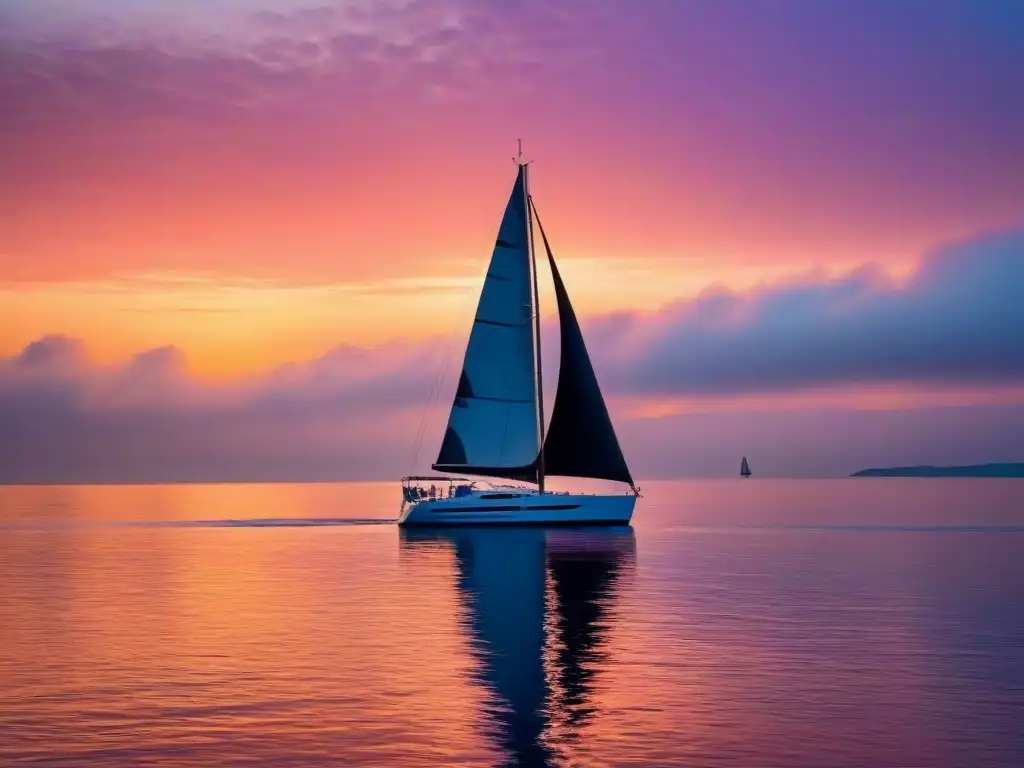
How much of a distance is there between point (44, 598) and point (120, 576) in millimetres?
9677

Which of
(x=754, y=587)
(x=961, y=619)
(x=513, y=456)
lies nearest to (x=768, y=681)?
(x=961, y=619)

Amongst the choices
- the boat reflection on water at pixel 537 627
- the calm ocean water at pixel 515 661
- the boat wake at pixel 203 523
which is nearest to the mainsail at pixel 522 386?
the boat reflection on water at pixel 537 627

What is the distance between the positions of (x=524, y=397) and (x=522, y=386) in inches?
29.7

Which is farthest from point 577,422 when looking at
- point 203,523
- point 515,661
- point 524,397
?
point 515,661

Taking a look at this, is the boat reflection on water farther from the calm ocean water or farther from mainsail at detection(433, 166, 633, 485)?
mainsail at detection(433, 166, 633, 485)

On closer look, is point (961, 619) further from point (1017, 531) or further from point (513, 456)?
point (1017, 531)

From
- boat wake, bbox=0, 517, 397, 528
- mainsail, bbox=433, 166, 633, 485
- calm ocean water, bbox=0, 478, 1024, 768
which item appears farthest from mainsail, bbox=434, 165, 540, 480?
boat wake, bbox=0, 517, 397, 528

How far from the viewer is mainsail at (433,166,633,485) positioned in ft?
281

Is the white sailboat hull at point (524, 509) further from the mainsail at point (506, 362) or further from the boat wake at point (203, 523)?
the boat wake at point (203, 523)

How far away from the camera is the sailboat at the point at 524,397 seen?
85500 mm

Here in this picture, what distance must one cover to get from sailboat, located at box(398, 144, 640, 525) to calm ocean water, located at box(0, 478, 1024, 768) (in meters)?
18.9

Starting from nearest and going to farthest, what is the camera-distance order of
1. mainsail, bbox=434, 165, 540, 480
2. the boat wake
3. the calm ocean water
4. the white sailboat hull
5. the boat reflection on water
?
1. the calm ocean water
2. the boat reflection on water
3. the white sailboat hull
4. mainsail, bbox=434, 165, 540, 480
5. the boat wake

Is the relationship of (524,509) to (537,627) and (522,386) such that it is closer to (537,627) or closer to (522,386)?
(522,386)

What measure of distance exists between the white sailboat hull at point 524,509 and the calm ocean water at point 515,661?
17.1 meters
